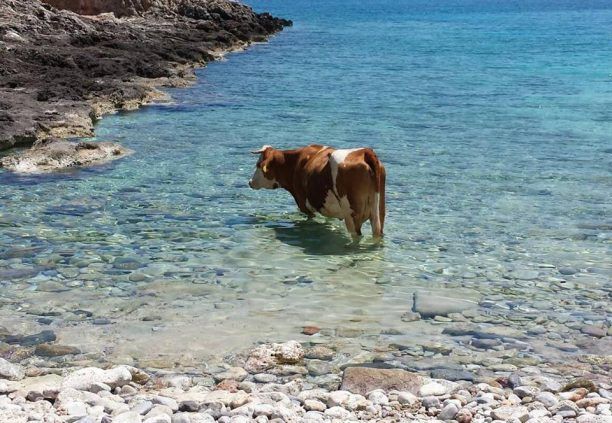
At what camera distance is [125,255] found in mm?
10438

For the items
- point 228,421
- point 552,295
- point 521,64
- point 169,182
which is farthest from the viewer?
point 521,64

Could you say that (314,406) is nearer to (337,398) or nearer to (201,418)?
(337,398)

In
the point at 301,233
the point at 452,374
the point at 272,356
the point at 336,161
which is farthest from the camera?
the point at 301,233

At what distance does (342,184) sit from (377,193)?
1.41 ft

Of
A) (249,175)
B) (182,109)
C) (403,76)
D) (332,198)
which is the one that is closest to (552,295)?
(332,198)

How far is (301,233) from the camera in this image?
11.5m

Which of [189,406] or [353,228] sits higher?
[353,228]

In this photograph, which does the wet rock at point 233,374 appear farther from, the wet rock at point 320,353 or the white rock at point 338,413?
the white rock at point 338,413

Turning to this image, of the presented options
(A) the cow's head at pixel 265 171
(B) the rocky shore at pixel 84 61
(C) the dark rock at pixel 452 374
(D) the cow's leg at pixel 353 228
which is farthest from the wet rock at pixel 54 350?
(B) the rocky shore at pixel 84 61

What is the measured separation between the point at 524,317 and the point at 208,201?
606 centimetres

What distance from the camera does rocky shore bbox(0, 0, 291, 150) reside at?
736 inches

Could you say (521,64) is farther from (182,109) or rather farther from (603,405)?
(603,405)

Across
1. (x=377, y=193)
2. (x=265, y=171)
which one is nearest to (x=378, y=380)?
(x=377, y=193)

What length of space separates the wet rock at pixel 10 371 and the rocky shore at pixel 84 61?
1055cm
